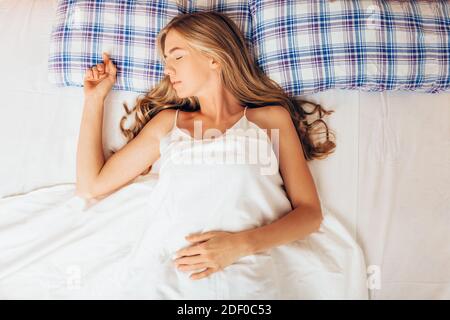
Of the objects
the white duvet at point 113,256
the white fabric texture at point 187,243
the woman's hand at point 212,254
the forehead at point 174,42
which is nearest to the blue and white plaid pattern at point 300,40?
the forehead at point 174,42

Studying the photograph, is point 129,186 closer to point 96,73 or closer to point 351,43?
point 96,73

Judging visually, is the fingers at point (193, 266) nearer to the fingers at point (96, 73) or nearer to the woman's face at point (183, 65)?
the woman's face at point (183, 65)

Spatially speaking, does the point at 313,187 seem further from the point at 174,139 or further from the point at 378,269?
the point at 174,139

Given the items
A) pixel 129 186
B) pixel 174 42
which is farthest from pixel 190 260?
pixel 174 42

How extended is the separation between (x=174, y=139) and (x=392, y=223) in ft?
2.27

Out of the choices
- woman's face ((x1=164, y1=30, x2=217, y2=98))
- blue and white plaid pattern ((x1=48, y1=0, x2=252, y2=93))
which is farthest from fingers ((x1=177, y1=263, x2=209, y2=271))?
blue and white plaid pattern ((x1=48, y1=0, x2=252, y2=93))

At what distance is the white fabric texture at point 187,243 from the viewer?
3.79 ft

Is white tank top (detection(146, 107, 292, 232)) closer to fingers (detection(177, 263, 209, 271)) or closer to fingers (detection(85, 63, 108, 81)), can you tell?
fingers (detection(177, 263, 209, 271))

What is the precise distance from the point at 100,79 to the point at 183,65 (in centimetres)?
29

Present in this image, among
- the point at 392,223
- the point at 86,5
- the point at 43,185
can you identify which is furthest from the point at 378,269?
the point at 86,5

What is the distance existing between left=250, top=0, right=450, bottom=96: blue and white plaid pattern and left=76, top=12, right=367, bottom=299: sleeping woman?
77mm

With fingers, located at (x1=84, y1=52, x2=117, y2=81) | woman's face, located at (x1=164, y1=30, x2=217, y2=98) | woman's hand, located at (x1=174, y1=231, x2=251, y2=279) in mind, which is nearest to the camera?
woman's hand, located at (x1=174, y1=231, x2=251, y2=279)

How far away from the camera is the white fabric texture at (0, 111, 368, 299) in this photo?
45.5 inches

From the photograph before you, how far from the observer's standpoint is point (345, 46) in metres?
1.34
